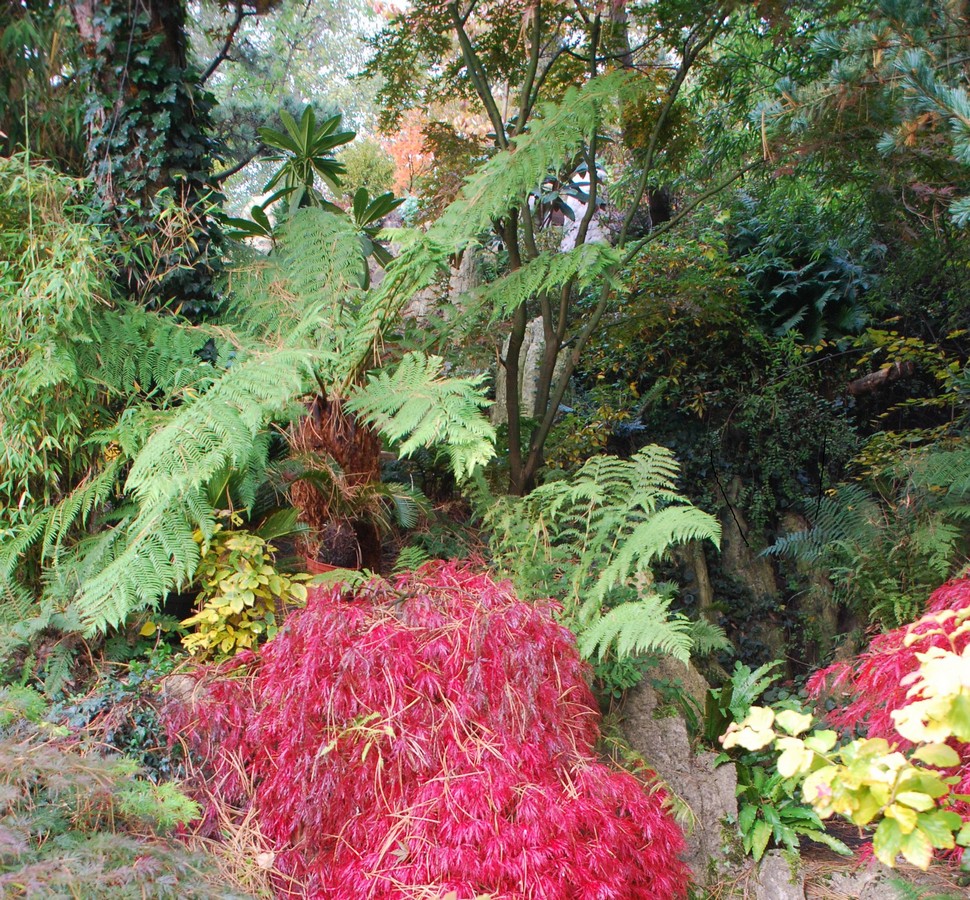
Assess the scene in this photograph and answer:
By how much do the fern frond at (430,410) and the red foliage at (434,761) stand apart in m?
0.44

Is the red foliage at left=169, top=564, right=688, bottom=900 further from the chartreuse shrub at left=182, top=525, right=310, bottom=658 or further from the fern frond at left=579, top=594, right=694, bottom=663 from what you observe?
the chartreuse shrub at left=182, top=525, right=310, bottom=658

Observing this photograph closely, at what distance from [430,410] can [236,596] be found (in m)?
0.89

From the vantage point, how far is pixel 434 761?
186cm

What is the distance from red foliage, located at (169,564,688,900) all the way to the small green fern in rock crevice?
0.22m

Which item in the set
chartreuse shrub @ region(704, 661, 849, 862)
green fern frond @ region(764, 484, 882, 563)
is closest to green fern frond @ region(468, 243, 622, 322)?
chartreuse shrub @ region(704, 661, 849, 862)

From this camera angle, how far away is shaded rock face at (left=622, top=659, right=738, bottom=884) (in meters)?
2.49

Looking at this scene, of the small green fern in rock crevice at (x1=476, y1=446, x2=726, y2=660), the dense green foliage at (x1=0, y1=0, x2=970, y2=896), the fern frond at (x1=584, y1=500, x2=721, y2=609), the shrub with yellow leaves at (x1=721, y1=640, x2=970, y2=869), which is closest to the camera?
the shrub with yellow leaves at (x1=721, y1=640, x2=970, y2=869)

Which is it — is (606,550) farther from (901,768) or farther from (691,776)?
(901,768)

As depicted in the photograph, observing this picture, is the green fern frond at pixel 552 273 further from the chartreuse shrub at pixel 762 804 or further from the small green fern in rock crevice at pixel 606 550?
the chartreuse shrub at pixel 762 804

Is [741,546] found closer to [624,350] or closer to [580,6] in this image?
[624,350]

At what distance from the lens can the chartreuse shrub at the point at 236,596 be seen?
253 centimetres

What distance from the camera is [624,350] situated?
16.6ft

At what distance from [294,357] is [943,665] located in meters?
1.95

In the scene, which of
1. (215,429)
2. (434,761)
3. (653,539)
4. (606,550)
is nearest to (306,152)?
(215,429)
